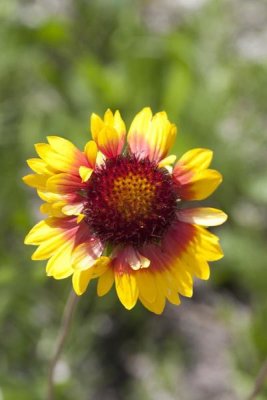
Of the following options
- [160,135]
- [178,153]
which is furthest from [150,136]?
[178,153]

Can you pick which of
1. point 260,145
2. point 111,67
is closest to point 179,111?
point 260,145

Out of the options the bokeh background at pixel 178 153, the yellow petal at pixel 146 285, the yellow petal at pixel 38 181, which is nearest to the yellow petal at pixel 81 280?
the yellow petal at pixel 146 285

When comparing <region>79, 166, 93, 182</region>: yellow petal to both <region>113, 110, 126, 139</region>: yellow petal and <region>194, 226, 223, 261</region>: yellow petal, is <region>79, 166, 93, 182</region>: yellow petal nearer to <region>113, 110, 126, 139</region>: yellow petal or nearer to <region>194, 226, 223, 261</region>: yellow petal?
<region>113, 110, 126, 139</region>: yellow petal

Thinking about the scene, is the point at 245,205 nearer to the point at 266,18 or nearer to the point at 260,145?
the point at 260,145

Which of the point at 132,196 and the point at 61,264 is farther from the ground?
the point at 132,196

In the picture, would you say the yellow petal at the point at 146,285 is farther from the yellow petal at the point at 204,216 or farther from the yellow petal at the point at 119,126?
the yellow petal at the point at 119,126

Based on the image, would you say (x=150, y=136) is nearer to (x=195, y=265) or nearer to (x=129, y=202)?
(x=129, y=202)

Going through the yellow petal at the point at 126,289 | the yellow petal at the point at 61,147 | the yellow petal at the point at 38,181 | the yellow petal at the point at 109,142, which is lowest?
the yellow petal at the point at 126,289
